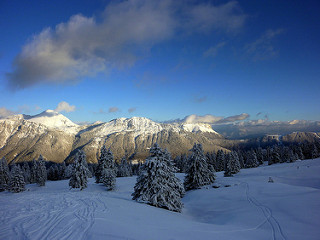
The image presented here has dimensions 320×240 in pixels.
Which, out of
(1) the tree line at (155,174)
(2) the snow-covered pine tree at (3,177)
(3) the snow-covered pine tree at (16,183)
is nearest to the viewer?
(1) the tree line at (155,174)

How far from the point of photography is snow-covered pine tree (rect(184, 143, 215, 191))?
3077 centimetres

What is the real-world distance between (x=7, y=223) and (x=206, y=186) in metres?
28.4

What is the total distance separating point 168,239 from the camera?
25.8 ft

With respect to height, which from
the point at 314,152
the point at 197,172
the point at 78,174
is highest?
the point at 78,174

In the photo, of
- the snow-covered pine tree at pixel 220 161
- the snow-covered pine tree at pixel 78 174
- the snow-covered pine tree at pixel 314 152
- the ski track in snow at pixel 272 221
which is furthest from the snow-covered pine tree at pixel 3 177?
the snow-covered pine tree at pixel 314 152

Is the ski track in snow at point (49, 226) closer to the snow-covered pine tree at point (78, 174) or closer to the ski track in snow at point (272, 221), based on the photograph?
the ski track in snow at point (272, 221)

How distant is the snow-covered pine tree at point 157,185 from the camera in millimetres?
17891

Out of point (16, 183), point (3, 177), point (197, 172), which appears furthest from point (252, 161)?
point (3, 177)

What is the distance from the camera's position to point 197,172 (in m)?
31.1

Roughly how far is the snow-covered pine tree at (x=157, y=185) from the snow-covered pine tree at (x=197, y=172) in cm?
1280

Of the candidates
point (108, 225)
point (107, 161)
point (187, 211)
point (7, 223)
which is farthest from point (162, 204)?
point (107, 161)

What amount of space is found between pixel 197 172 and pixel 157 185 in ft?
51.3

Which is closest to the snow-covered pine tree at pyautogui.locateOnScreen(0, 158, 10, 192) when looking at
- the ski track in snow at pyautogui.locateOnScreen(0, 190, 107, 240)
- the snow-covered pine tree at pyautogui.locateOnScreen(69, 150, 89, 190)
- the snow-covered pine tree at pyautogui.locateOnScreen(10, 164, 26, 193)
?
the snow-covered pine tree at pyautogui.locateOnScreen(10, 164, 26, 193)

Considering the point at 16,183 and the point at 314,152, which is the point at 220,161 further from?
the point at 16,183
